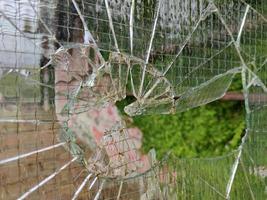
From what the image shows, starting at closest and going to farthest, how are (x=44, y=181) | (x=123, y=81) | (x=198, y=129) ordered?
(x=44, y=181) → (x=123, y=81) → (x=198, y=129)

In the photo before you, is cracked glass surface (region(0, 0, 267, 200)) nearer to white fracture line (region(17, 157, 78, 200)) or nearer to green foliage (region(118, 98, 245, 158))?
white fracture line (region(17, 157, 78, 200))

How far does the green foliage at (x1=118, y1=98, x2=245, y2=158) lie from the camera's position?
2.07 m

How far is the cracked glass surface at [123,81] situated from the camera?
0.90 metres

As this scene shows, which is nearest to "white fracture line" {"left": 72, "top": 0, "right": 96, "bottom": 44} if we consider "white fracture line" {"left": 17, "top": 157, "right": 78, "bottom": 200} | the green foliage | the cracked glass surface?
the cracked glass surface

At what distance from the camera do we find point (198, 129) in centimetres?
213

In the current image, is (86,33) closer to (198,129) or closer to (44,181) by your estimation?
(44,181)

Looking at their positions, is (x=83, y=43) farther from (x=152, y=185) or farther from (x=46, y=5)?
(x=152, y=185)

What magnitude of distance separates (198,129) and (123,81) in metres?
1.13

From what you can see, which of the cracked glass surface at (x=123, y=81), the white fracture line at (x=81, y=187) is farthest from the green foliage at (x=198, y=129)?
the white fracture line at (x=81, y=187)

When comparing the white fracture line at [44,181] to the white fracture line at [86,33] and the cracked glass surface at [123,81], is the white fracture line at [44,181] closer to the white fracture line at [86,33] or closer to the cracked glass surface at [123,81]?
the cracked glass surface at [123,81]

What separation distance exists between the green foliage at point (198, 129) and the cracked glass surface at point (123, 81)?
0.64 meters

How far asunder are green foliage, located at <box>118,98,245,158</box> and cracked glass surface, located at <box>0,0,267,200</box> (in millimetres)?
642

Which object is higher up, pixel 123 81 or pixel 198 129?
pixel 123 81

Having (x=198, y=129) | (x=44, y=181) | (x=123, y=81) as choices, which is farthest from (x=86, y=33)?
(x=198, y=129)
